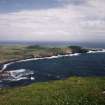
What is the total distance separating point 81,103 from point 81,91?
11.2m

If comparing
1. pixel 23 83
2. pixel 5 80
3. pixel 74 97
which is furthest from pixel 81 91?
pixel 5 80

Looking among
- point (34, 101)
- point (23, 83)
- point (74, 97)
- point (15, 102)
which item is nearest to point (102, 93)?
point (74, 97)

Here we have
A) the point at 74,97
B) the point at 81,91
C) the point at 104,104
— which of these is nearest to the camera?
the point at 104,104

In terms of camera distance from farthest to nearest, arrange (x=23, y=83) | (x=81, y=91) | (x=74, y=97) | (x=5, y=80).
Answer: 1. (x=5, y=80)
2. (x=23, y=83)
3. (x=81, y=91)
4. (x=74, y=97)

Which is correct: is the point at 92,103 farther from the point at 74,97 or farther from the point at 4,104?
the point at 4,104

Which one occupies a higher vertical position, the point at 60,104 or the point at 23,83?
the point at 60,104

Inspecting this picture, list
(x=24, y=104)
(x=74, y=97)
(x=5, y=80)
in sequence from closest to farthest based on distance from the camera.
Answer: (x=24, y=104)
(x=74, y=97)
(x=5, y=80)

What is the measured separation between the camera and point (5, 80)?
117 m

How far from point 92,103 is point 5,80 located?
78500 millimetres

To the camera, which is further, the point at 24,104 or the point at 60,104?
the point at 24,104

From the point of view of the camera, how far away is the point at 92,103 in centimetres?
4228

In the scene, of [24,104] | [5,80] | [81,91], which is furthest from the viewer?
[5,80]

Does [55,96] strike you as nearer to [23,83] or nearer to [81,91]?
[81,91]

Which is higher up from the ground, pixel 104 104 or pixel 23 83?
pixel 104 104
